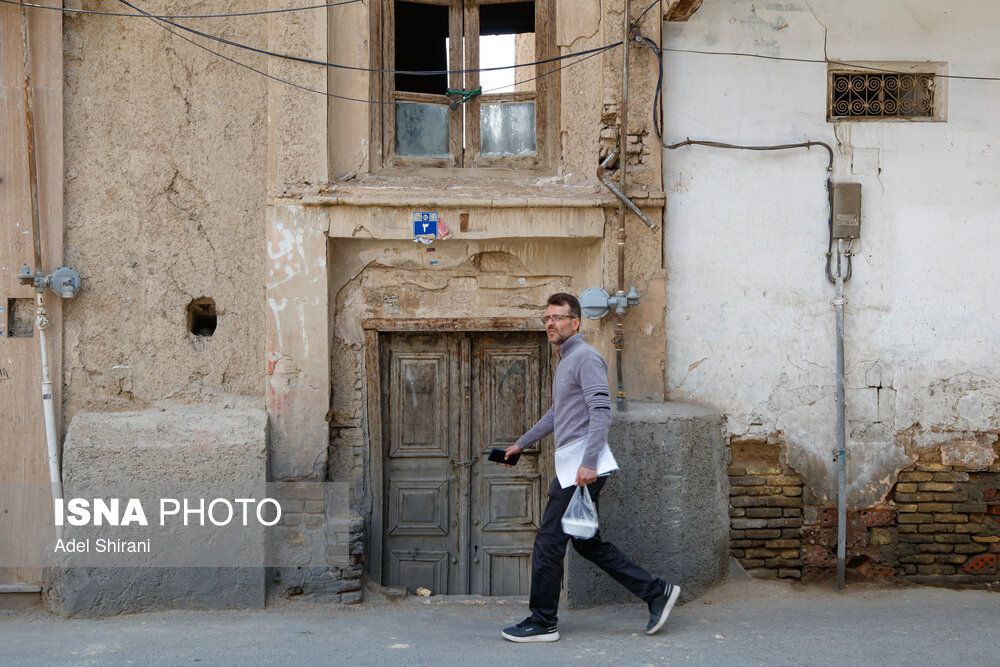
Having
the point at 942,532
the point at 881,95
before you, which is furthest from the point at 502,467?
the point at 881,95

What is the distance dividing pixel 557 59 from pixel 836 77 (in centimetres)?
178

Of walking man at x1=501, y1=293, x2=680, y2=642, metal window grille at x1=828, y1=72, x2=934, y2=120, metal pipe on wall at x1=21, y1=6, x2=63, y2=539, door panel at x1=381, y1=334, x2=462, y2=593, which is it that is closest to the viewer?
walking man at x1=501, y1=293, x2=680, y2=642

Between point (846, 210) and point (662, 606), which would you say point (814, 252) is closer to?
point (846, 210)

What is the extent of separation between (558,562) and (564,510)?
0.88 ft

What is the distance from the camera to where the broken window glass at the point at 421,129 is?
644cm

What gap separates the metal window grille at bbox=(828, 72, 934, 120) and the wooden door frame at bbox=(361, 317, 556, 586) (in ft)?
7.88

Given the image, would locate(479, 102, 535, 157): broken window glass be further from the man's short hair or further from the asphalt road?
the asphalt road

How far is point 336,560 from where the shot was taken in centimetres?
590

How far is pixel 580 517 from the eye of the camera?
4.91m

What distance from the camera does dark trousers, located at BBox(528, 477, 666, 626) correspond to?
497 cm

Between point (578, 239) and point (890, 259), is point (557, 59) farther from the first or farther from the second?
point (890, 259)

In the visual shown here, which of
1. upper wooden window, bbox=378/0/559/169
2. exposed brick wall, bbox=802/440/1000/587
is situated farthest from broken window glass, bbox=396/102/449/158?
exposed brick wall, bbox=802/440/1000/587

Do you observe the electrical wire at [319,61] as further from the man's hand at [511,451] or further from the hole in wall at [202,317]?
the man's hand at [511,451]

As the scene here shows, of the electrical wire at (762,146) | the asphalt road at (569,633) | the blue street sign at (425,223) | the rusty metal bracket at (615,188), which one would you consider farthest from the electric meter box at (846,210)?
the blue street sign at (425,223)
